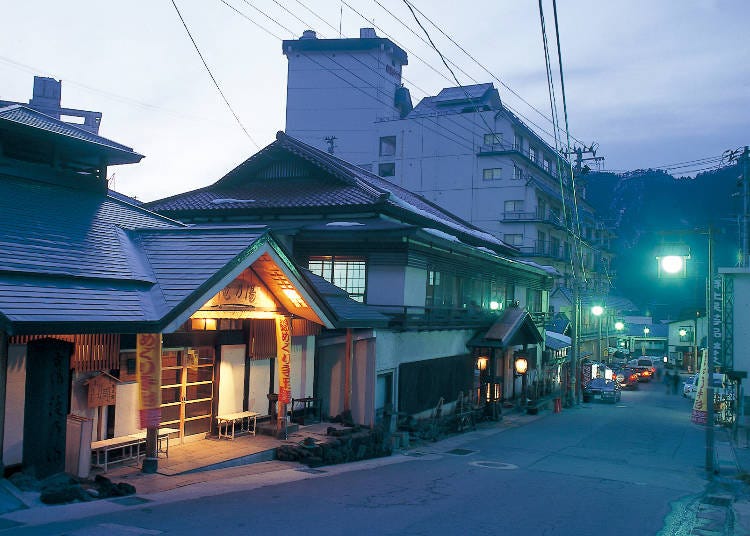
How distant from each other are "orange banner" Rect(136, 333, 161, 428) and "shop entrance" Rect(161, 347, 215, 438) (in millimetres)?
2883

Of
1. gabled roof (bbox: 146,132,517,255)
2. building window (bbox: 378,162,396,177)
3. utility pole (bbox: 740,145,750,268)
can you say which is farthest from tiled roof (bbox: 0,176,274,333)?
building window (bbox: 378,162,396,177)

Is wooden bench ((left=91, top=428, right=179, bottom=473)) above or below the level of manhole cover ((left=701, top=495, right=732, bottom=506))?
above

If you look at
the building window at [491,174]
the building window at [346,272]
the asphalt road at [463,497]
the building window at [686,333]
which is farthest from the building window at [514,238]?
the building window at [346,272]

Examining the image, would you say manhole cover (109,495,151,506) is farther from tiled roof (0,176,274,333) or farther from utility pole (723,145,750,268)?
utility pole (723,145,750,268)

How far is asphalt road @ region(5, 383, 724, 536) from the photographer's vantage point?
34.8 feet

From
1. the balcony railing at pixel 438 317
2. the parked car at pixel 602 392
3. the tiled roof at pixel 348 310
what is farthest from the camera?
the parked car at pixel 602 392

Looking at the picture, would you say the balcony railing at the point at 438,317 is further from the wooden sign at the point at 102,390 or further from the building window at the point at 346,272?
the wooden sign at the point at 102,390

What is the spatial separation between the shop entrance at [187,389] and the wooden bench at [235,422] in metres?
0.38

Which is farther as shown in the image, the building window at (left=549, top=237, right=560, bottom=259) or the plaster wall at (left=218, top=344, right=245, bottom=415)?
the building window at (left=549, top=237, right=560, bottom=259)

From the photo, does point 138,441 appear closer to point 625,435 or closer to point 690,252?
point 690,252

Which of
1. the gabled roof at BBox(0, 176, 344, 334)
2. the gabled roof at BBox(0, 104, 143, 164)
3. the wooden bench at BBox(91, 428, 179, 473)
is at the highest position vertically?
the gabled roof at BBox(0, 104, 143, 164)

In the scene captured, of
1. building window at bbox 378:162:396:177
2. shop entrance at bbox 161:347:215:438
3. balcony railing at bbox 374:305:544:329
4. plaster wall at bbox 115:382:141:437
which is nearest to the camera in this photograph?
plaster wall at bbox 115:382:141:437

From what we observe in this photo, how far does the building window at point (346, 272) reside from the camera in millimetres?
24812

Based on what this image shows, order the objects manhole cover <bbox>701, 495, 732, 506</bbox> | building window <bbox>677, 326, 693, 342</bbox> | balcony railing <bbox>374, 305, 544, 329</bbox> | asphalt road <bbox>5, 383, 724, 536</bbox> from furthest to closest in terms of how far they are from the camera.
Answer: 1. building window <bbox>677, 326, 693, 342</bbox>
2. balcony railing <bbox>374, 305, 544, 329</bbox>
3. manhole cover <bbox>701, 495, 732, 506</bbox>
4. asphalt road <bbox>5, 383, 724, 536</bbox>
